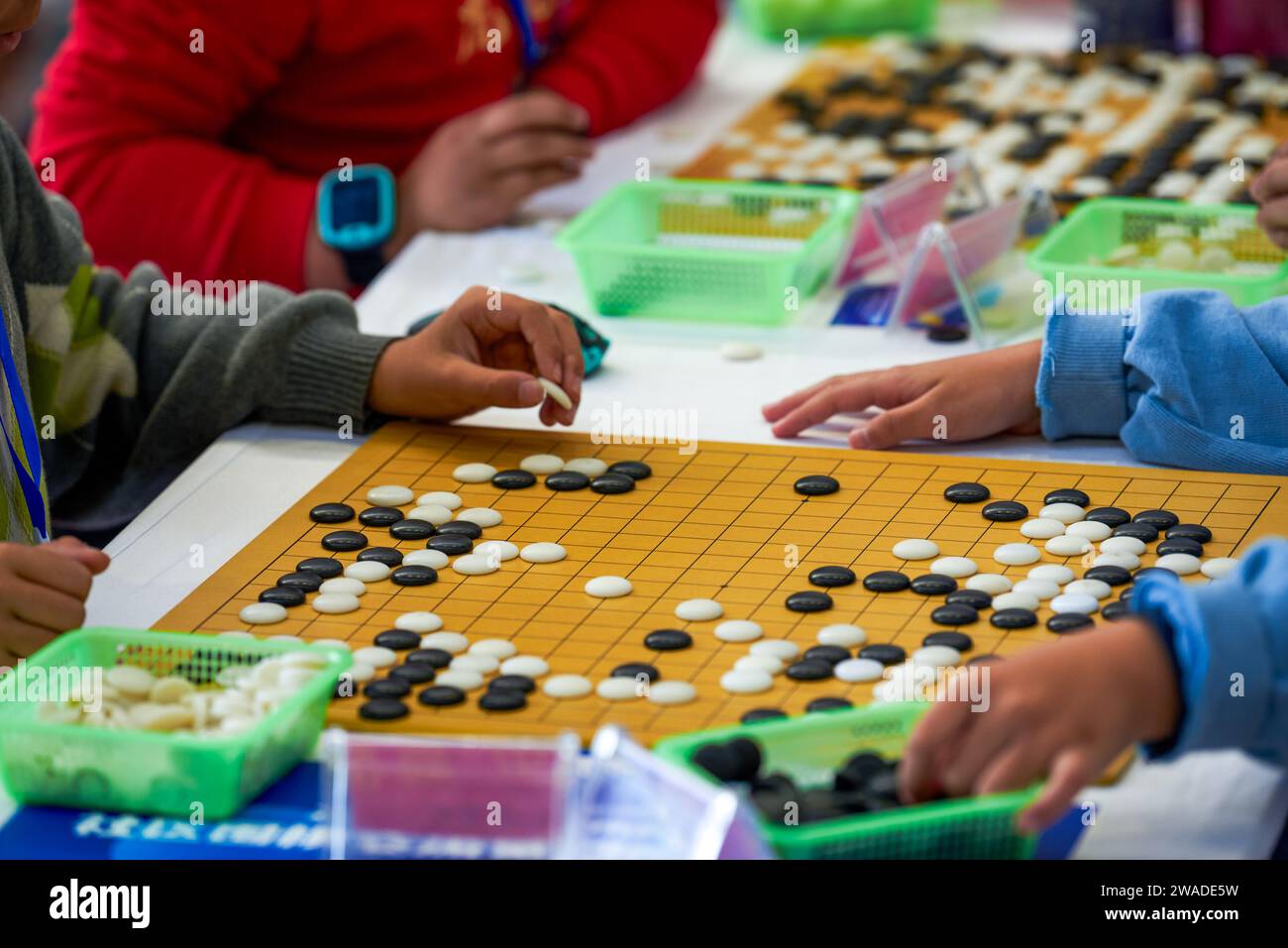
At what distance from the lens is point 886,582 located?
45.1 inches

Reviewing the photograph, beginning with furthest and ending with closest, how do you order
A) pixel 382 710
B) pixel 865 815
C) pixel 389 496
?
pixel 389 496, pixel 382 710, pixel 865 815

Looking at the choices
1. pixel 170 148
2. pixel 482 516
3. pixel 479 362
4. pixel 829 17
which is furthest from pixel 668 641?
pixel 829 17

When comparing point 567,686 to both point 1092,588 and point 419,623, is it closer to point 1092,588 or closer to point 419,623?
point 419,623

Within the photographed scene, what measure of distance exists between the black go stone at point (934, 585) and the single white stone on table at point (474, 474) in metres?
0.38

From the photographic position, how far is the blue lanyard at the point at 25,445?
4.34 feet

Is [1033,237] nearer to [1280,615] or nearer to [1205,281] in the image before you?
[1205,281]

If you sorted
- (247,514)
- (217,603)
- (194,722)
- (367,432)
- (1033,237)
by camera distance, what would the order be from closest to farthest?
(194,722) < (217,603) < (247,514) < (367,432) < (1033,237)

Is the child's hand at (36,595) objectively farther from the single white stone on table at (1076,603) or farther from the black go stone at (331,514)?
the single white stone on table at (1076,603)

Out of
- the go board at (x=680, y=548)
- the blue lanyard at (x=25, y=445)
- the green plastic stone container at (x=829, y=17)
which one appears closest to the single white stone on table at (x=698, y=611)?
the go board at (x=680, y=548)

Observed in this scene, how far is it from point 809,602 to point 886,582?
2.3 inches

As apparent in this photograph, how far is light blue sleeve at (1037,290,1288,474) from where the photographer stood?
134 centimetres
